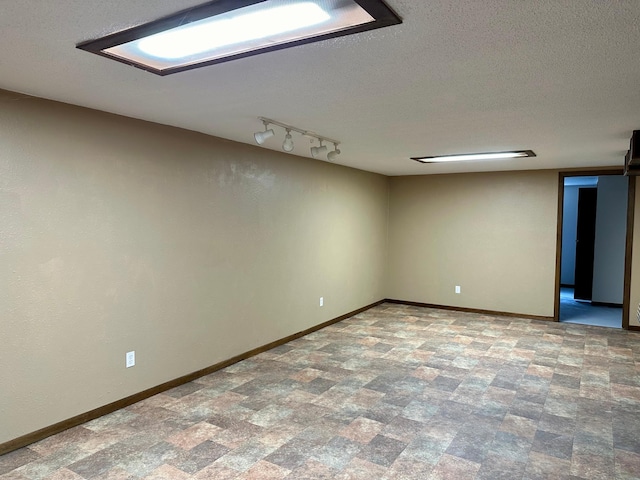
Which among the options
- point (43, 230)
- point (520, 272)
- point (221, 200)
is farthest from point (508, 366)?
point (43, 230)

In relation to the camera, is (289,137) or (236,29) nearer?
(236,29)

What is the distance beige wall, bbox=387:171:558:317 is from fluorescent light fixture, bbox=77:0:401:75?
543 centimetres

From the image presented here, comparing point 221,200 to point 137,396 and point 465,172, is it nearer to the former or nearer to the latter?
point 137,396

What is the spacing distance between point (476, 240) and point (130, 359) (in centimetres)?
516

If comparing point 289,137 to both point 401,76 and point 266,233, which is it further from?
point 401,76

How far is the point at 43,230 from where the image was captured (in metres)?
2.78

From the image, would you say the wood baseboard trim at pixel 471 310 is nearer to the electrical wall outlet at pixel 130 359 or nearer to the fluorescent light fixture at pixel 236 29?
the electrical wall outlet at pixel 130 359

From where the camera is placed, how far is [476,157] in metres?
5.02

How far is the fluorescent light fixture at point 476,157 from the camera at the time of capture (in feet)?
15.4

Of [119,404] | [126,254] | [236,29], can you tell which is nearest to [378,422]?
[119,404]

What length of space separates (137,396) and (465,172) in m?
5.35

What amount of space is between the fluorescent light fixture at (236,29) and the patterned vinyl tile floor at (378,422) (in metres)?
2.19

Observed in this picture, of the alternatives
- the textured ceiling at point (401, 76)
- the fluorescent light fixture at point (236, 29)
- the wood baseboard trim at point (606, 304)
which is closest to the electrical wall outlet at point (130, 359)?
the textured ceiling at point (401, 76)

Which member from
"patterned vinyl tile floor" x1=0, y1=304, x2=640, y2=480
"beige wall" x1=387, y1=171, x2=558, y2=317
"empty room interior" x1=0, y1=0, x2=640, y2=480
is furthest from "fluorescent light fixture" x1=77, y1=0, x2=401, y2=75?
"beige wall" x1=387, y1=171, x2=558, y2=317
